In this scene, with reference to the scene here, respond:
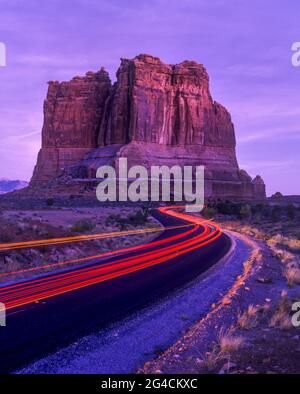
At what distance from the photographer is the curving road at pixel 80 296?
7.85 metres

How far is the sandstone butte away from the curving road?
8334 centimetres

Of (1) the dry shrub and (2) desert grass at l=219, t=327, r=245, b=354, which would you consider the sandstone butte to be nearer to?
(2) desert grass at l=219, t=327, r=245, b=354

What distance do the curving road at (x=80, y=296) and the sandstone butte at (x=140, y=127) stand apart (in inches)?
3281

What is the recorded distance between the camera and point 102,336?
827 centimetres

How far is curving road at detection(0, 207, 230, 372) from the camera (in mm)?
7846

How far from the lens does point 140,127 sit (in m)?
113

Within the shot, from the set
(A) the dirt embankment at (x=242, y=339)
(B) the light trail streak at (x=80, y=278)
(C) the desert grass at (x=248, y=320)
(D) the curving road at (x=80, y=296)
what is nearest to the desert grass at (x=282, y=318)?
(A) the dirt embankment at (x=242, y=339)

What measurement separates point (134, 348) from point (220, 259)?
12.3m

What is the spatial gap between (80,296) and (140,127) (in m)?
103

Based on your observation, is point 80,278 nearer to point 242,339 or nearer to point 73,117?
point 242,339

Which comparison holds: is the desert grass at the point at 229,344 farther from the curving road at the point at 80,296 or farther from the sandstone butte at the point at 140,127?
the sandstone butte at the point at 140,127

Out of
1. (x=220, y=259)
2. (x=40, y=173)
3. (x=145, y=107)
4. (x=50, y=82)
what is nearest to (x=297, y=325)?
(x=220, y=259)

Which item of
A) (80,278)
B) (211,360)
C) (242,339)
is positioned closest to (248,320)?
(242,339)
